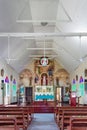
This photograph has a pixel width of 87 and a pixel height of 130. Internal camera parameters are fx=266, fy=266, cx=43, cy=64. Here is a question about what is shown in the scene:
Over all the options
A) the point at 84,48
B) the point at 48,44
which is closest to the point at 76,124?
the point at 84,48

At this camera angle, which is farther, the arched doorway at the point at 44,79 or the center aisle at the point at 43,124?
the arched doorway at the point at 44,79

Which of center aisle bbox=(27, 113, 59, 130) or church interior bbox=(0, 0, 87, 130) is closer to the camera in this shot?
church interior bbox=(0, 0, 87, 130)

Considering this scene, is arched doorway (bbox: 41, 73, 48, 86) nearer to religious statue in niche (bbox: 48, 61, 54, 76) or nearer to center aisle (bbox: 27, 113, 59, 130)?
religious statue in niche (bbox: 48, 61, 54, 76)

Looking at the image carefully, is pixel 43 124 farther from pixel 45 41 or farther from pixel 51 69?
pixel 51 69

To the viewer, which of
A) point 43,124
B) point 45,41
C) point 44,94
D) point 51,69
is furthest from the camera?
point 51,69

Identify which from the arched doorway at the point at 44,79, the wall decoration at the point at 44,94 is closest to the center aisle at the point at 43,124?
the wall decoration at the point at 44,94

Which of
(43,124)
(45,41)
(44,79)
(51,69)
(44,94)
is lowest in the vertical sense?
(43,124)

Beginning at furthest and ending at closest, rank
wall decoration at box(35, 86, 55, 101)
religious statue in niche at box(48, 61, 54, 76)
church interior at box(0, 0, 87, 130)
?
religious statue in niche at box(48, 61, 54, 76)
wall decoration at box(35, 86, 55, 101)
church interior at box(0, 0, 87, 130)

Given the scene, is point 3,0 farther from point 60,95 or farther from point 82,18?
point 60,95

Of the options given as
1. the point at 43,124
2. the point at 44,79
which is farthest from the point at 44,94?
the point at 43,124

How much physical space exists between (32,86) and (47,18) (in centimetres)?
1562

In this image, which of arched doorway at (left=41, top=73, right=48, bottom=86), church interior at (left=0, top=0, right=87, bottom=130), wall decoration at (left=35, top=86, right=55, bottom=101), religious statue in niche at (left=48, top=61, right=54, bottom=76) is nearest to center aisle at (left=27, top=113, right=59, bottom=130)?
church interior at (left=0, top=0, right=87, bottom=130)

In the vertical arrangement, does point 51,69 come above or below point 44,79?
above

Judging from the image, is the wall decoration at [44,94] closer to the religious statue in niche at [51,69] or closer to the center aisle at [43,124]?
the religious statue in niche at [51,69]
